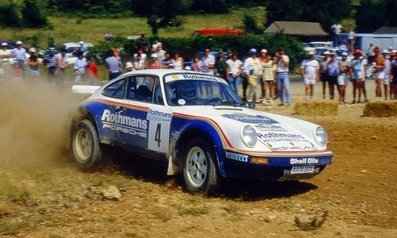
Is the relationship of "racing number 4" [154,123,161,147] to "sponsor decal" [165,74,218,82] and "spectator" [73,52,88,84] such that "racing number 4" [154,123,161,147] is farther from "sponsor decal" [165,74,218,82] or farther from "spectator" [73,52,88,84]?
"spectator" [73,52,88,84]

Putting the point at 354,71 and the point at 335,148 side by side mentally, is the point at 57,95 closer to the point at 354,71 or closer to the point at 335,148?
the point at 335,148

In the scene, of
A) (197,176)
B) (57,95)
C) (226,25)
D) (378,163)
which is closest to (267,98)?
(57,95)

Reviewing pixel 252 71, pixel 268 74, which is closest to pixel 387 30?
pixel 268 74

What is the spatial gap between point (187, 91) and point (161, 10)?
5422 centimetres

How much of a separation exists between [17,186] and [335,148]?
6.05 metres

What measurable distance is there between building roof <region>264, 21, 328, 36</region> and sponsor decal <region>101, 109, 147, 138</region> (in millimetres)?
54532

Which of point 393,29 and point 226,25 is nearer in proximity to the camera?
point 393,29

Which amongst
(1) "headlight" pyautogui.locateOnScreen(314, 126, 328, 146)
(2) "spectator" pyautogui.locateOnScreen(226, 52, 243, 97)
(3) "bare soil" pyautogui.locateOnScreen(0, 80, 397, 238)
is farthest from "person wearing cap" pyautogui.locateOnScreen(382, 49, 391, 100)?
(1) "headlight" pyautogui.locateOnScreen(314, 126, 328, 146)

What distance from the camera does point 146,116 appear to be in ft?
35.8

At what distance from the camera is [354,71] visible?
24.2 meters

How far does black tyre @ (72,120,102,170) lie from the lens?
11.8 m

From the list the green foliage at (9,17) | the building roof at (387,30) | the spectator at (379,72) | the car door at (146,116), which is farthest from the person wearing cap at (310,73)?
the green foliage at (9,17)

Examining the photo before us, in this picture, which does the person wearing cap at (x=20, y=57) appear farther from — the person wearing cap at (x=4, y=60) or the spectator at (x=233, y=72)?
the spectator at (x=233, y=72)

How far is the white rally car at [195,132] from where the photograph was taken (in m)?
9.68
